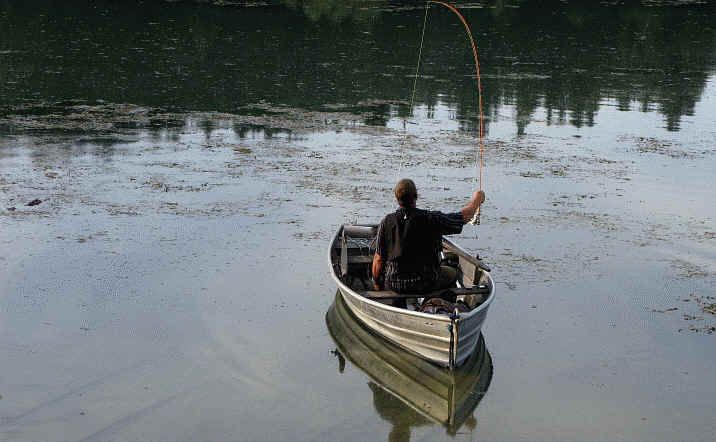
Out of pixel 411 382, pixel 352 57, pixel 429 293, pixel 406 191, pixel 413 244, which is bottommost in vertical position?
pixel 411 382

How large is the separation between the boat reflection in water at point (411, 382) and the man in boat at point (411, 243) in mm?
627

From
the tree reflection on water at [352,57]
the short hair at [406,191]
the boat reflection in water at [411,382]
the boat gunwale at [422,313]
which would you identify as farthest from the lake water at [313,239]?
the short hair at [406,191]

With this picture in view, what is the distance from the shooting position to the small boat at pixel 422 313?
776 cm

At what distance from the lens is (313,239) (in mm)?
11875

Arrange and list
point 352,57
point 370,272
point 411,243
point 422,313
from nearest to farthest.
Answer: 1. point 422,313
2. point 411,243
3. point 370,272
4. point 352,57

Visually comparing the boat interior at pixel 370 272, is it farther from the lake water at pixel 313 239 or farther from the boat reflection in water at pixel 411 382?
the boat reflection in water at pixel 411 382

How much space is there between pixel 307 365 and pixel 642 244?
5.98 meters

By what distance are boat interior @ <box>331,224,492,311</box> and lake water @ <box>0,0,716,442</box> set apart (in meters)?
0.41

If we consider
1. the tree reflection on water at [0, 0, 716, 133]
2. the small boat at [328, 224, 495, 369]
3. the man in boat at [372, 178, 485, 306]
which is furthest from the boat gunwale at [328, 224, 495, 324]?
the tree reflection on water at [0, 0, 716, 133]

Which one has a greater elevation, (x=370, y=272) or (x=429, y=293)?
(x=429, y=293)

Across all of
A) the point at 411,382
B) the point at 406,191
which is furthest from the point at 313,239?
the point at 411,382

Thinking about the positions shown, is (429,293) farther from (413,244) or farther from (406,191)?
(406,191)

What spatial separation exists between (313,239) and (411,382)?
4.22m

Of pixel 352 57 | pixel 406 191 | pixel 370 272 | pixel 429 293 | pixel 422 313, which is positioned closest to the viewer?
pixel 422 313
